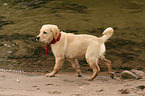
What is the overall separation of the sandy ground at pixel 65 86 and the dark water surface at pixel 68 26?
125cm

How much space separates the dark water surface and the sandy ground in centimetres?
125

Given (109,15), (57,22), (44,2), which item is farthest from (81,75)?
(44,2)

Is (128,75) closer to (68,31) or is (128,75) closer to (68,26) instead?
(68,31)

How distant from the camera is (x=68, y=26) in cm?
1138

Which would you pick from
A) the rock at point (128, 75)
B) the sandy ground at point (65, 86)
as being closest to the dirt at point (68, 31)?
the sandy ground at point (65, 86)

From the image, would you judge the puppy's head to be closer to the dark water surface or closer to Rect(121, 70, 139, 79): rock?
the dark water surface

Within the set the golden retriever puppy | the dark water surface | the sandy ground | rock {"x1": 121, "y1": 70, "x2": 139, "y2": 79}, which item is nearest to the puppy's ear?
the golden retriever puppy

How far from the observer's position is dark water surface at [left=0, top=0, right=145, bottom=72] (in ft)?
26.2

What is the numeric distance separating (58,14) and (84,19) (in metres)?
1.69

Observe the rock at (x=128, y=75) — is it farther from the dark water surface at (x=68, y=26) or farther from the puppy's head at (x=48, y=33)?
the puppy's head at (x=48, y=33)

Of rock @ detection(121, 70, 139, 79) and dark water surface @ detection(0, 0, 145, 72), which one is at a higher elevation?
dark water surface @ detection(0, 0, 145, 72)

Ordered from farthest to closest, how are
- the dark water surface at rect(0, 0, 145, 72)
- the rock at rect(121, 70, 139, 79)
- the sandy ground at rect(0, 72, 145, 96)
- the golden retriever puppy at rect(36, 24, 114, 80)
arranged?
the dark water surface at rect(0, 0, 145, 72) → the rock at rect(121, 70, 139, 79) → the golden retriever puppy at rect(36, 24, 114, 80) → the sandy ground at rect(0, 72, 145, 96)

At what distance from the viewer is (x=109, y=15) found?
44.1ft

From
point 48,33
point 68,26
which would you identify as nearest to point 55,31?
point 48,33
